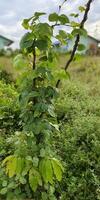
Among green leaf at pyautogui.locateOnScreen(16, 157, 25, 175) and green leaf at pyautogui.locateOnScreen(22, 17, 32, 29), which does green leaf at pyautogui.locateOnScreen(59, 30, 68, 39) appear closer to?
green leaf at pyautogui.locateOnScreen(22, 17, 32, 29)

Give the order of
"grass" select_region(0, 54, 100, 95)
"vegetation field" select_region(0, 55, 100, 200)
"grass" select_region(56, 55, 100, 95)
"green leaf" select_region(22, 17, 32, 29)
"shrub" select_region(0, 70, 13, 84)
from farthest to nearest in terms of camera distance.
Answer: "shrub" select_region(0, 70, 13, 84)
"grass" select_region(0, 54, 100, 95)
"grass" select_region(56, 55, 100, 95)
"vegetation field" select_region(0, 55, 100, 200)
"green leaf" select_region(22, 17, 32, 29)

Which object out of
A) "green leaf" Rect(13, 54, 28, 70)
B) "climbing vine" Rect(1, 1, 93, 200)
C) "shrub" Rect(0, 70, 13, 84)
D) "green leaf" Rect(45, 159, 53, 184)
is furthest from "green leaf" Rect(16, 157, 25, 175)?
"shrub" Rect(0, 70, 13, 84)

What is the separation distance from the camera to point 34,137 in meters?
2.90

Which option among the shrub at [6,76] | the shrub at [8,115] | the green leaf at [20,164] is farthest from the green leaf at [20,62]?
the shrub at [6,76]

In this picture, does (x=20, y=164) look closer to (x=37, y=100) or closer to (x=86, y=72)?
(x=37, y=100)

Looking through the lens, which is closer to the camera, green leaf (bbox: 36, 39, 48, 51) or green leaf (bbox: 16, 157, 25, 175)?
green leaf (bbox: 36, 39, 48, 51)

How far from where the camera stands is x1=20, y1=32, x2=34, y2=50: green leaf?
8.77 ft

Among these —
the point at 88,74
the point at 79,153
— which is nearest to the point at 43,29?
the point at 79,153

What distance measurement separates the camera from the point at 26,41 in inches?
106

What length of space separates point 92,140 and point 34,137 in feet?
6.35

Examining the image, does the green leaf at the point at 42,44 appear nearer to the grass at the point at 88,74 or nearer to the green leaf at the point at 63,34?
the green leaf at the point at 63,34

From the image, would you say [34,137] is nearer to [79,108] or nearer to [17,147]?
[17,147]

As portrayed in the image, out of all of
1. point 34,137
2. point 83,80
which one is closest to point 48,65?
point 34,137

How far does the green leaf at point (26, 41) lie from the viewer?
267cm
